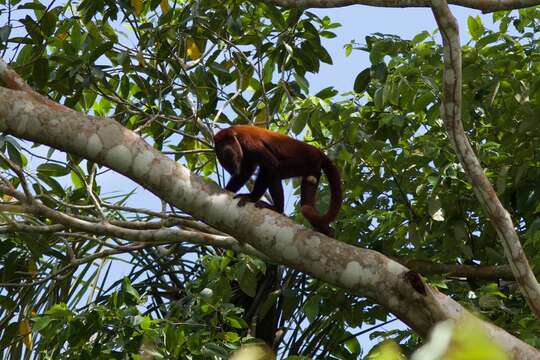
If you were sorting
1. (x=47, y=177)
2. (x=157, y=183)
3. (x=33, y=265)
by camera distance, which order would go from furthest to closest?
(x=33, y=265)
(x=47, y=177)
(x=157, y=183)

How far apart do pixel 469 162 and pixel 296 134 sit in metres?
2.04

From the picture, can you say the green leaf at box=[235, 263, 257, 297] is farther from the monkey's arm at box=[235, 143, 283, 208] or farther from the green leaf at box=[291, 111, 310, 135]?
the green leaf at box=[291, 111, 310, 135]

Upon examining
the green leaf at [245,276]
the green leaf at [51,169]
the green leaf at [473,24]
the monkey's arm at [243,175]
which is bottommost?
the green leaf at [245,276]

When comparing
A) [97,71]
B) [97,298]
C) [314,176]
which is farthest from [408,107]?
[97,298]

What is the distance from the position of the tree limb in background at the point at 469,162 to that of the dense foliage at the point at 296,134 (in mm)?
910

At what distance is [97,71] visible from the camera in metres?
4.60

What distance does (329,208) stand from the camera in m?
3.83

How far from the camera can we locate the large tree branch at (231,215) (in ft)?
8.25

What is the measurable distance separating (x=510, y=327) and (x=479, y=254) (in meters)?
0.95

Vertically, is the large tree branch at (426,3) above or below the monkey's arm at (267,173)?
above

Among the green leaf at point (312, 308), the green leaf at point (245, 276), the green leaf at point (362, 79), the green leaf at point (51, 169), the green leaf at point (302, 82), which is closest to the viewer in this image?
the green leaf at point (245, 276)

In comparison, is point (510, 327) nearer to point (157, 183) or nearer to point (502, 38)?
point (502, 38)

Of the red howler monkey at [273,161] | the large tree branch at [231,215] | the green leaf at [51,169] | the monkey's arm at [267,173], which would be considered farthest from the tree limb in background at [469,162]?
the green leaf at [51,169]

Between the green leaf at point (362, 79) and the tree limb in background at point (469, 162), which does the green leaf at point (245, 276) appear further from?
the tree limb in background at point (469, 162)
